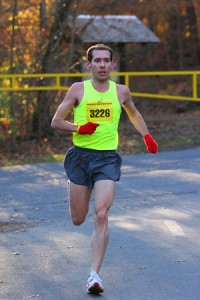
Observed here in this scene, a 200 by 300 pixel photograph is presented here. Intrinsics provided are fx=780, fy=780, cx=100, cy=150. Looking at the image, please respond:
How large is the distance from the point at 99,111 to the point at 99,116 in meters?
0.04

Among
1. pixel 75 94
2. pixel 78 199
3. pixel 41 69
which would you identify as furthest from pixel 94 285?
pixel 41 69

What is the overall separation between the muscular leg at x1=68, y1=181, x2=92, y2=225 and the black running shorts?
41 mm

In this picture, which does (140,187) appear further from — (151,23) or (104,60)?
(151,23)

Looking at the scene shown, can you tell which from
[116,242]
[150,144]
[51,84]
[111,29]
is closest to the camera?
[150,144]

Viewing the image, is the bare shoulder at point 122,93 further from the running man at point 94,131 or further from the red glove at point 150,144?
the red glove at point 150,144

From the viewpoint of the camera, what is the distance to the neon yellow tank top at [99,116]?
6.21 meters

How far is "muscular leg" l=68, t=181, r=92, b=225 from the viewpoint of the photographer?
6309 mm

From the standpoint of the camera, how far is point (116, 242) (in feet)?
25.9

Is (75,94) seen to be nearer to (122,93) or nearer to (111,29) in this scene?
(122,93)

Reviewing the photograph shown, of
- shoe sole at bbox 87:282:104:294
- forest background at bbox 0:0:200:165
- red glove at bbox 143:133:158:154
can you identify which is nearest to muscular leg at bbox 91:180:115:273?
shoe sole at bbox 87:282:104:294

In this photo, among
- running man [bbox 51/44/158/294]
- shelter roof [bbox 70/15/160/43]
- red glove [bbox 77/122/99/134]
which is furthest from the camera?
shelter roof [bbox 70/15/160/43]

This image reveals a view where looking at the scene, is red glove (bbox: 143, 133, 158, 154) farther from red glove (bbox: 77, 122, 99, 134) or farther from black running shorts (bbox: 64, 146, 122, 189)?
red glove (bbox: 77, 122, 99, 134)

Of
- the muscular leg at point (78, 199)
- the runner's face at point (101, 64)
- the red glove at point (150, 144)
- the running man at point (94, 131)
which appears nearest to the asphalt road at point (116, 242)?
the muscular leg at point (78, 199)

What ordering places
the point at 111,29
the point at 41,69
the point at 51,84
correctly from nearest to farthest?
the point at 51,84 < the point at 41,69 < the point at 111,29
